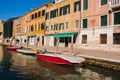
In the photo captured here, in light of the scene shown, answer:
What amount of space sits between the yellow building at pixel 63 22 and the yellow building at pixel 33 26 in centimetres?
314

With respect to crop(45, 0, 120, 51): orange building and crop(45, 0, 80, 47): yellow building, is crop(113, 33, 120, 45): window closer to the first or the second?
crop(45, 0, 120, 51): orange building

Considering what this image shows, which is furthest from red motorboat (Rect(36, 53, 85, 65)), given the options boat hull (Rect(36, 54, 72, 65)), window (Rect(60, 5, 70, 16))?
window (Rect(60, 5, 70, 16))

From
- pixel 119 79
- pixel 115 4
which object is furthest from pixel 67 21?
pixel 119 79

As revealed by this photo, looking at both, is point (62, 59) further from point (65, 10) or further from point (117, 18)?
point (65, 10)

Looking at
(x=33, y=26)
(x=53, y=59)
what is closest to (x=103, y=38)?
(x=53, y=59)

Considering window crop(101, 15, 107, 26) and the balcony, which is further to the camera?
window crop(101, 15, 107, 26)

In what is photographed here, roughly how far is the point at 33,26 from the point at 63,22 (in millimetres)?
19658

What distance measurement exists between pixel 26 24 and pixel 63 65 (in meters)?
48.5

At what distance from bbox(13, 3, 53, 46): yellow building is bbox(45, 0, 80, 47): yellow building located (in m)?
3.14

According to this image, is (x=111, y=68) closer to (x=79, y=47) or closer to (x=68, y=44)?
(x=79, y=47)

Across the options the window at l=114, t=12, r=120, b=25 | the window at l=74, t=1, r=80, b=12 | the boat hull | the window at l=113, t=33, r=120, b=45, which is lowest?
the boat hull

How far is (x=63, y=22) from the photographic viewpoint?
47156 millimetres

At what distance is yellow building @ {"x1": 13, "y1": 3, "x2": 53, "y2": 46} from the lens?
58.0m

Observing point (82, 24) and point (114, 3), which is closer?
point (114, 3)
